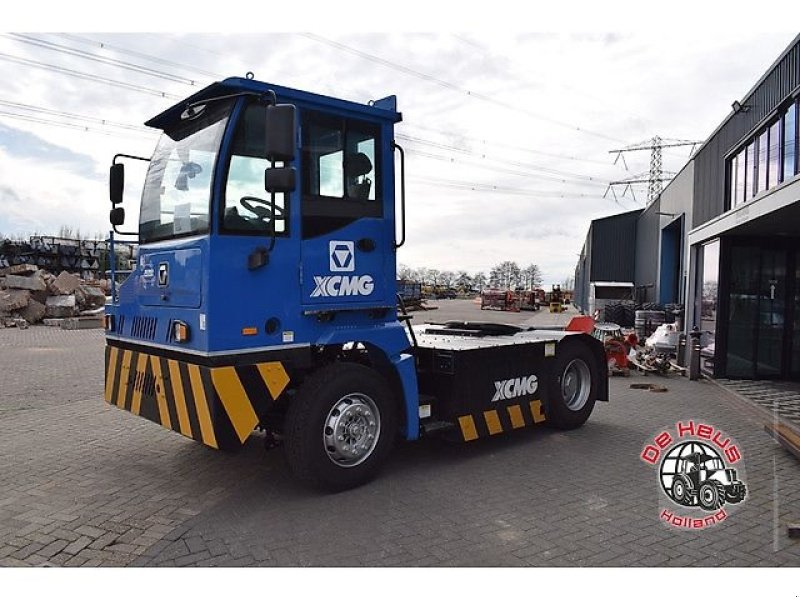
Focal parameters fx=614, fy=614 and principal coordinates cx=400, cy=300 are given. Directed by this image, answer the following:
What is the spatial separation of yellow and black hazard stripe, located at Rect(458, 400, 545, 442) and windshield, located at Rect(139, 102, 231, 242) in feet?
10.3

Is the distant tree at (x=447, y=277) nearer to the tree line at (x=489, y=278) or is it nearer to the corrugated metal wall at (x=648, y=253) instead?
the tree line at (x=489, y=278)

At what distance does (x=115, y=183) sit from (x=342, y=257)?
2455 mm

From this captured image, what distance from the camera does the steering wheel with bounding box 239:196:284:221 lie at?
15.7 feet

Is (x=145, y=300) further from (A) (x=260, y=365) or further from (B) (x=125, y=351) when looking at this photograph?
(A) (x=260, y=365)

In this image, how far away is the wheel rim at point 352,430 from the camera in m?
5.02

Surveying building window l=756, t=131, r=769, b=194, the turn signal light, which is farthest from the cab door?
building window l=756, t=131, r=769, b=194

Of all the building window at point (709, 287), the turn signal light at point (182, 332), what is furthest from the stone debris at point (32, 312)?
the building window at point (709, 287)

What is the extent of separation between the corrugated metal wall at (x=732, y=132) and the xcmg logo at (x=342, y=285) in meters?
7.69

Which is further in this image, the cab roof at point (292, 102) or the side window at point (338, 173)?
the side window at point (338, 173)

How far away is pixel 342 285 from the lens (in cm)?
532

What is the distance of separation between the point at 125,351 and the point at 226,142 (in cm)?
222

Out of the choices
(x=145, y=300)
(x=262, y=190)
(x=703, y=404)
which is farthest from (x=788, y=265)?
(x=145, y=300)

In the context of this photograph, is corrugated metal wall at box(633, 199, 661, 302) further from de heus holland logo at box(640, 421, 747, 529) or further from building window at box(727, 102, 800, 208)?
de heus holland logo at box(640, 421, 747, 529)

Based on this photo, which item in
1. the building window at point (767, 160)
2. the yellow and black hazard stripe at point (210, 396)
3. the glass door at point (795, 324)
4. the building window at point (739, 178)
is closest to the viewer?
the yellow and black hazard stripe at point (210, 396)
